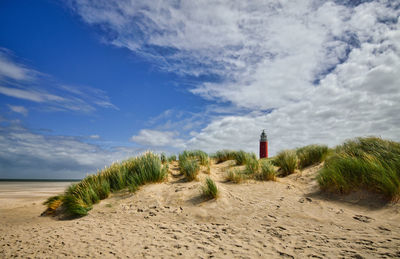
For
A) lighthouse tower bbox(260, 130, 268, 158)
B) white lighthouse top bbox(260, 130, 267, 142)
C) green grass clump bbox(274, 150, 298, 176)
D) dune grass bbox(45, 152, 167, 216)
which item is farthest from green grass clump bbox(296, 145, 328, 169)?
white lighthouse top bbox(260, 130, 267, 142)

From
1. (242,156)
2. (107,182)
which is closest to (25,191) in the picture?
(107,182)

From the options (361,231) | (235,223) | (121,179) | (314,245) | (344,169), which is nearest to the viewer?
(314,245)

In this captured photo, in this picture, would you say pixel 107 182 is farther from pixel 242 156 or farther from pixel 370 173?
pixel 370 173

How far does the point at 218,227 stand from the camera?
5.27 meters

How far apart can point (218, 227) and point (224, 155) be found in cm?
853

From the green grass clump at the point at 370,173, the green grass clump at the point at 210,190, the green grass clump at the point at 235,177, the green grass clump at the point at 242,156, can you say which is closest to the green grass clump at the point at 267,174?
the green grass clump at the point at 235,177

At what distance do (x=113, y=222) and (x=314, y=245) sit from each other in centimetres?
493

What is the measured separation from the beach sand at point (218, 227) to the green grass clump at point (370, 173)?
378 mm

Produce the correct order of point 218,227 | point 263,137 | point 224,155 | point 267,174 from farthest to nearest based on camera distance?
point 263,137, point 224,155, point 267,174, point 218,227

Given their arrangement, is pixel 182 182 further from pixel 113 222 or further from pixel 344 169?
pixel 344 169

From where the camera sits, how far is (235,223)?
545 cm

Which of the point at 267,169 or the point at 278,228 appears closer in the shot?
the point at 278,228

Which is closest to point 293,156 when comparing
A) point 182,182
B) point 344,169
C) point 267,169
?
point 267,169

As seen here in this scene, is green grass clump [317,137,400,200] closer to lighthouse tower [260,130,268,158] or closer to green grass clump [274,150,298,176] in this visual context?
green grass clump [274,150,298,176]
